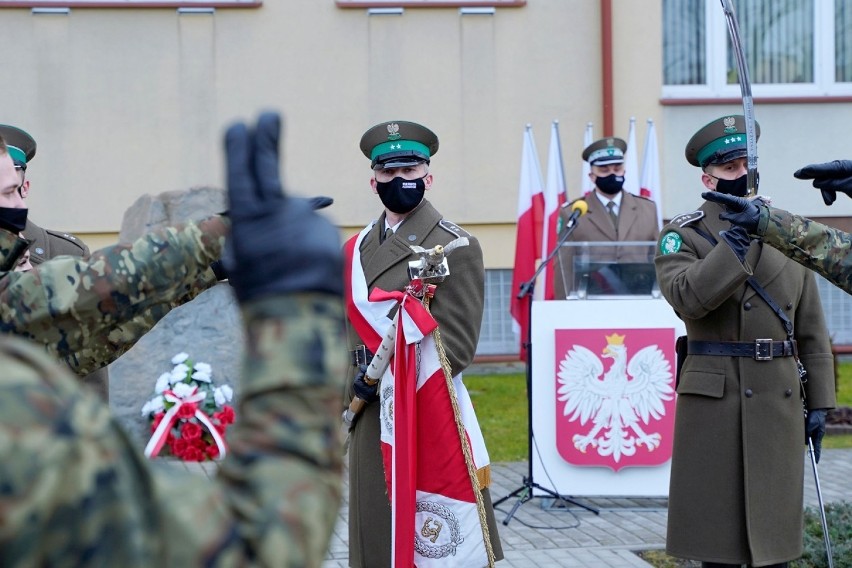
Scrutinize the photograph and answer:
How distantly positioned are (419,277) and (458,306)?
222 mm

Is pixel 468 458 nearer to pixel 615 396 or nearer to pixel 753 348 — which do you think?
pixel 753 348

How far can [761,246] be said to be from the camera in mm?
4691

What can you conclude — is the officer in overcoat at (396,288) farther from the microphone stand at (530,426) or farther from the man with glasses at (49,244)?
the microphone stand at (530,426)

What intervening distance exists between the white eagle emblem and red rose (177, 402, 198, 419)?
2660 mm

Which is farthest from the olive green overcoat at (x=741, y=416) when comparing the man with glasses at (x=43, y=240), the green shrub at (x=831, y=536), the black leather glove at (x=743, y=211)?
the man with glasses at (x=43, y=240)

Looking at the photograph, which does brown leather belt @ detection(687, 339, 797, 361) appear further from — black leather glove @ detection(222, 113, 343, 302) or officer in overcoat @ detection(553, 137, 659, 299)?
officer in overcoat @ detection(553, 137, 659, 299)

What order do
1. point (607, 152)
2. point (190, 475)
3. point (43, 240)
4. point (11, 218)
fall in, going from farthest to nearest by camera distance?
1. point (607, 152)
2. point (43, 240)
3. point (11, 218)
4. point (190, 475)

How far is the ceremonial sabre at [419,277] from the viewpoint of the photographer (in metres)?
4.50

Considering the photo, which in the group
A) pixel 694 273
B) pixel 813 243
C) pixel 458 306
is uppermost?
pixel 813 243

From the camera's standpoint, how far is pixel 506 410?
10531 mm

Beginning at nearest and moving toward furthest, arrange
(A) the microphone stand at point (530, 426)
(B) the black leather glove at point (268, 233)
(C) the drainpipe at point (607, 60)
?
(B) the black leather glove at point (268, 233)
(A) the microphone stand at point (530, 426)
(C) the drainpipe at point (607, 60)

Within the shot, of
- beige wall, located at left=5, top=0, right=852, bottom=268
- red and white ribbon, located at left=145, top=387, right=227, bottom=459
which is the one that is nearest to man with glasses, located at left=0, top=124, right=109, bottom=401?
red and white ribbon, located at left=145, top=387, right=227, bottom=459

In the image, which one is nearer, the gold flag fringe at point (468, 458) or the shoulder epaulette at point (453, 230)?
the gold flag fringe at point (468, 458)

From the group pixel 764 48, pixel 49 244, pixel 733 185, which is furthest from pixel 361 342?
pixel 764 48
